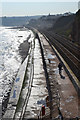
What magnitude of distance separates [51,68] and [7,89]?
232 inches

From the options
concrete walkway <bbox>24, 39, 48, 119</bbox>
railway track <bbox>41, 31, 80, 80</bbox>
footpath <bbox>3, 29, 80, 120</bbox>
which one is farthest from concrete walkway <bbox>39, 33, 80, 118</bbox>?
railway track <bbox>41, 31, 80, 80</bbox>

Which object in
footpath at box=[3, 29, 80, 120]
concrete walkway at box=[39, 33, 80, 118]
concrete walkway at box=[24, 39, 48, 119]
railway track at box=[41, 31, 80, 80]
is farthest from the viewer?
railway track at box=[41, 31, 80, 80]

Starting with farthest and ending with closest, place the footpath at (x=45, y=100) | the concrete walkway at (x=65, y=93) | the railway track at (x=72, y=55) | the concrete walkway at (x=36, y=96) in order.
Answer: the railway track at (x=72, y=55) → the concrete walkway at (x=36, y=96) → the concrete walkway at (x=65, y=93) → the footpath at (x=45, y=100)

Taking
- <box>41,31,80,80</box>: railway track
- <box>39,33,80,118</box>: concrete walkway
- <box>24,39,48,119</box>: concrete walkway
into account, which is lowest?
<box>24,39,48,119</box>: concrete walkway

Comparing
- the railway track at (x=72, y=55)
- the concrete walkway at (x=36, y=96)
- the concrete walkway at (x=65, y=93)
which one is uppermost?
the railway track at (x=72, y=55)

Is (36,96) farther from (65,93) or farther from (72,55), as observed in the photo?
(72,55)

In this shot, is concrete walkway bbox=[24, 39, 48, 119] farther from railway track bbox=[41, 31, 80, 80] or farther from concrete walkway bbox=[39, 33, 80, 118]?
railway track bbox=[41, 31, 80, 80]

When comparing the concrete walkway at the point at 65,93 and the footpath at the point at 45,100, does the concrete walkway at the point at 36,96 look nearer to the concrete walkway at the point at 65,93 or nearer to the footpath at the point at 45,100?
the footpath at the point at 45,100

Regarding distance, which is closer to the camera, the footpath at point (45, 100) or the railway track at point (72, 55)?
the footpath at point (45, 100)

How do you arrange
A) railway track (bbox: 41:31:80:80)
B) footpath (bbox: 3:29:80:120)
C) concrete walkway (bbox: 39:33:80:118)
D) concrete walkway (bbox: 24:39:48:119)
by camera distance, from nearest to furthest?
footpath (bbox: 3:29:80:120) → concrete walkway (bbox: 39:33:80:118) → concrete walkway (bbox: 24:39:48:119) → railway track (bbox: 41:31:80:80)

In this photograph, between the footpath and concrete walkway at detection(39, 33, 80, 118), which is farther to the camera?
concrete walkway at detection(39, 33, 80, 118)

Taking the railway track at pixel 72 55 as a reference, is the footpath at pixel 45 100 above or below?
below

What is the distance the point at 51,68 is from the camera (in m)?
25.5

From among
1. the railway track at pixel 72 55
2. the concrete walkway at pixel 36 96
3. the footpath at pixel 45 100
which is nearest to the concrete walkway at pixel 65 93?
the footpath at pixel 45 100
